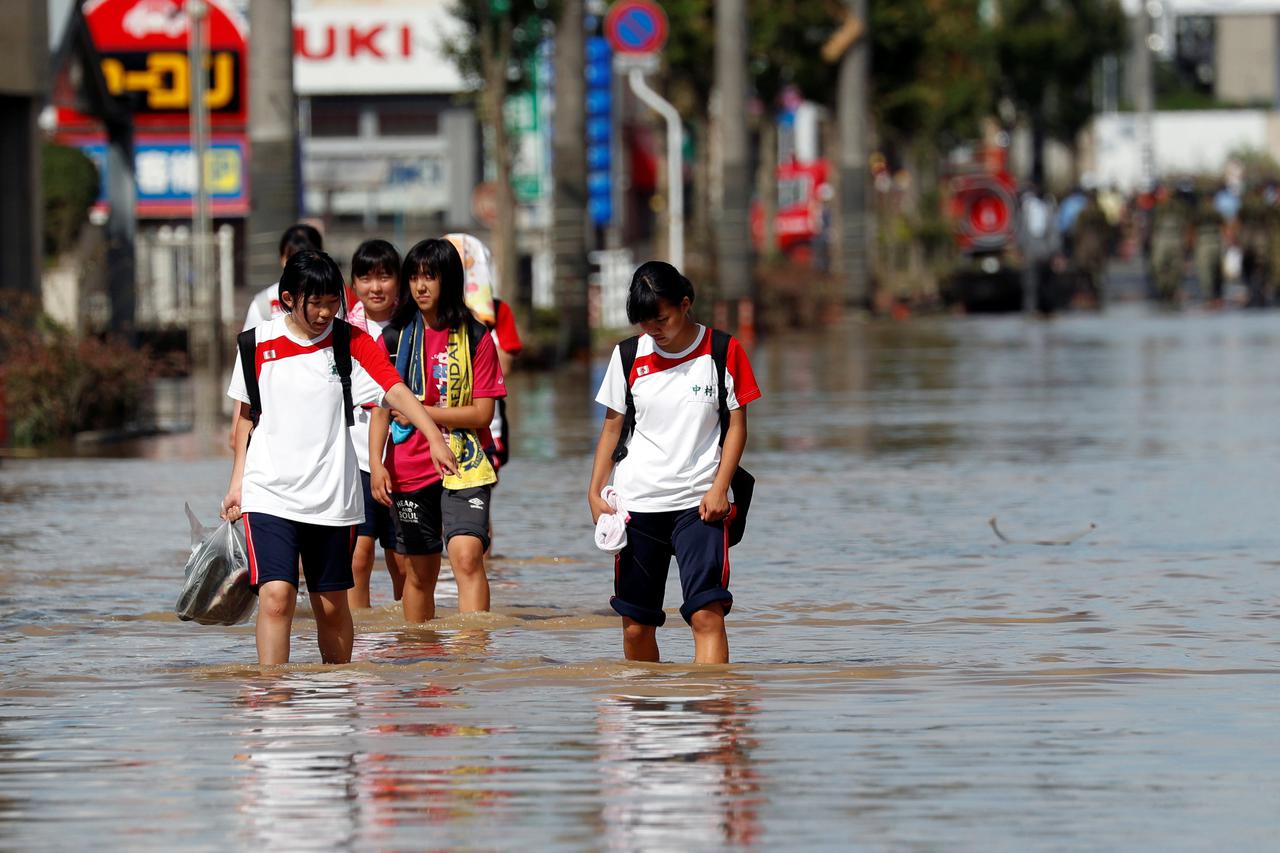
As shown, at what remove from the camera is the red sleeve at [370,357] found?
990 centimetres

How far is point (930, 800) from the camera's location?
25.1 feet

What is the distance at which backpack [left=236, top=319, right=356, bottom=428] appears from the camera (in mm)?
9789

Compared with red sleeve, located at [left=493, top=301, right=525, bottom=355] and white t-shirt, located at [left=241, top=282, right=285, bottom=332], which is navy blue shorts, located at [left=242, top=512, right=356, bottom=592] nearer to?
white t-shirt, located at [left=241, top=282, right=285, bottom=332]

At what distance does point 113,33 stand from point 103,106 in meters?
6.55

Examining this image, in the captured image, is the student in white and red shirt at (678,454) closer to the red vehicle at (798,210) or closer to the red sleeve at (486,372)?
the red sleeve at (486,372)

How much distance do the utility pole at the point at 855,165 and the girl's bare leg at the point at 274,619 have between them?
38351mm

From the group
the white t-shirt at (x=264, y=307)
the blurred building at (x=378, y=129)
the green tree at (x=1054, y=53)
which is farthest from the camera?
the green tree at (x=1054, y=53)

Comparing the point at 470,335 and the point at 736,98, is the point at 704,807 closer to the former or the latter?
the point at 470,335

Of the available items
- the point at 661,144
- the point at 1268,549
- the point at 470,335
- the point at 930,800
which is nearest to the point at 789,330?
the point at 661,144

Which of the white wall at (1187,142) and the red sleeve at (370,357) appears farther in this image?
the white wall at (1187,142)

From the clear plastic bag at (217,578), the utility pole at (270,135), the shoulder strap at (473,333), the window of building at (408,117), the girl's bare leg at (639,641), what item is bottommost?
the girl's bare leg at (639,641)

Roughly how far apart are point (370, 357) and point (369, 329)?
60.1 inches

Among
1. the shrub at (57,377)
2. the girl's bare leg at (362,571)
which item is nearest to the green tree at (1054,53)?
the shrub at (57,377)

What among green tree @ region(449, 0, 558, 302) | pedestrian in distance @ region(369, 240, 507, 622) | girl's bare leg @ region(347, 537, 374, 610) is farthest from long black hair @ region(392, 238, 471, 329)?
green tree @ region(449, 0, 558, 302)
